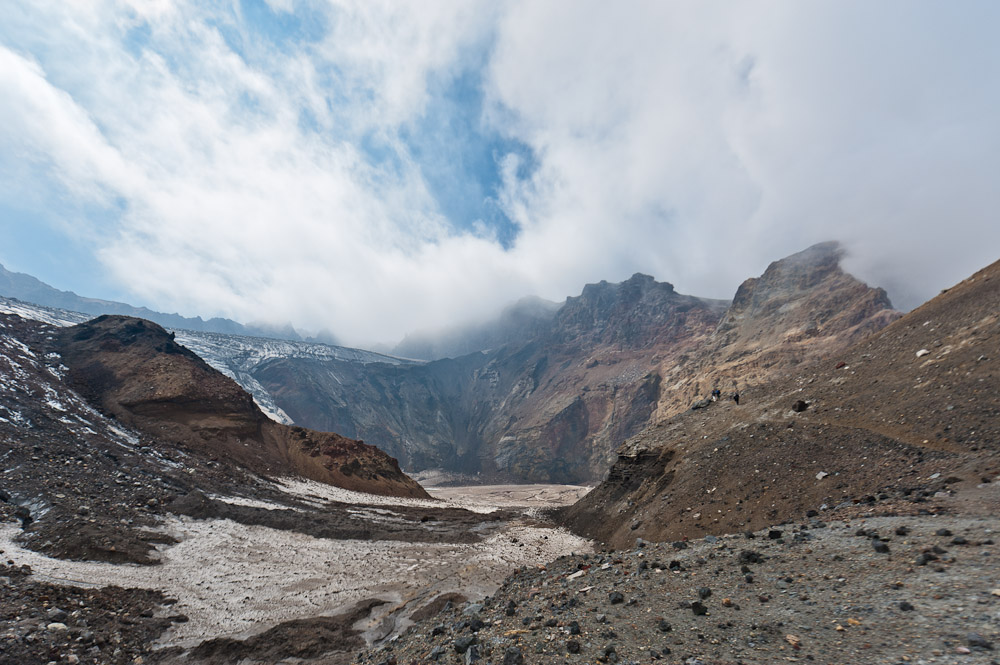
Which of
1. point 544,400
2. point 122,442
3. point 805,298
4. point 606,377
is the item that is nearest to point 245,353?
point 544,400

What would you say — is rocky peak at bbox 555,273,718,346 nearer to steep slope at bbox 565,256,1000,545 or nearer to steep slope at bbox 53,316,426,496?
steep slope at bbox 53,316,426,496

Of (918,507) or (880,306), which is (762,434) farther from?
(880,306)

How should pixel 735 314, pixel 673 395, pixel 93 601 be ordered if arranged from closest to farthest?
1. pixel 93 601
2. pixel 673 395
3. pixel 735 314

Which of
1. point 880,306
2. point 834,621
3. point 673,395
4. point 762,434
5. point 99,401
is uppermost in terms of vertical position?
point 880,306

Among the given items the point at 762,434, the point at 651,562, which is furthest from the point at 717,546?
the point at 762,434

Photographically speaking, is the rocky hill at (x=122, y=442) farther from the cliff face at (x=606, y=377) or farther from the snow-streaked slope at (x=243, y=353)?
the cliff face at (x=606, y=377)

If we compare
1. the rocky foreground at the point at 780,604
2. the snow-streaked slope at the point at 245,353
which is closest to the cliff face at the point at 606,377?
the snow-streaked slope at the point at 245,353

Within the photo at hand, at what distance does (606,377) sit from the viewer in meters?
151

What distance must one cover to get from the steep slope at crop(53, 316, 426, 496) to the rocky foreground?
47.0 metres

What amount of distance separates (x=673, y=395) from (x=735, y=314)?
2856cm

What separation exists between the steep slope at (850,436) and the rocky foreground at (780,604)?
12.1ft

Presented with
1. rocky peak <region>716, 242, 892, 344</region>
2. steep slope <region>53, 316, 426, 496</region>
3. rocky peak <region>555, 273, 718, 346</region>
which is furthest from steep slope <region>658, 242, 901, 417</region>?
steep slope <region>53, 316, 426, 496</region>

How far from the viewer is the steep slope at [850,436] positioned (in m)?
12.6

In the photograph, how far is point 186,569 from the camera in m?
18.9
